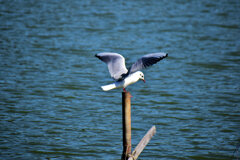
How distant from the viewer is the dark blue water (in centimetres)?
1102

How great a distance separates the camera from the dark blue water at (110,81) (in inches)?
434

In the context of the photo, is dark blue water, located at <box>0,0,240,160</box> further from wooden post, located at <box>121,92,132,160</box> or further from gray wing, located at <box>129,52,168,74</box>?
gray wing, located at <box>129,52,168,74</box>

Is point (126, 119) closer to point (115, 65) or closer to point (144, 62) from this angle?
point (144, 62)

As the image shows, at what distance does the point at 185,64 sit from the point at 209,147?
24.4 feet

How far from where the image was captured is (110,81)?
15398 mm

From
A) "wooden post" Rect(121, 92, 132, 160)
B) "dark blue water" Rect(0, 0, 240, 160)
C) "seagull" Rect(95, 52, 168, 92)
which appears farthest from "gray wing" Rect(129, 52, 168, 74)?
"dark blue water" Rect(0, 0, 240, 160)

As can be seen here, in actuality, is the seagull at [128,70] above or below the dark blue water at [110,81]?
above

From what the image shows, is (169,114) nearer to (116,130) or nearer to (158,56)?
(116,130)

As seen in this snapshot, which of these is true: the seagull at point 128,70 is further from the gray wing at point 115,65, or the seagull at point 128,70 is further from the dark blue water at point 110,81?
the dark blue water at point 110,81

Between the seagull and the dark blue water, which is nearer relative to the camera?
the seagull

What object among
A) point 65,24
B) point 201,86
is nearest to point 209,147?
point 201,86

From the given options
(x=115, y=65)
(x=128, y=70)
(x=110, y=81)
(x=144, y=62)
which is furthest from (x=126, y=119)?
(x=110, y=81)

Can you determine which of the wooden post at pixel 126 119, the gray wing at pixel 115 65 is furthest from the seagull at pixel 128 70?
the wooden post at pixel 126 119

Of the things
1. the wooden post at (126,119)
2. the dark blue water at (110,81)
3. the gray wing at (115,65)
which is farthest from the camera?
the dark blue water at (110,81)
